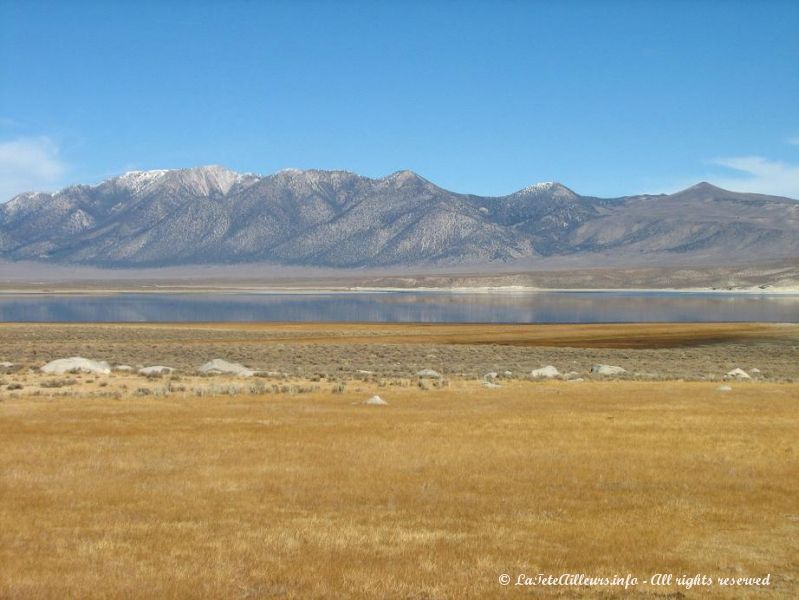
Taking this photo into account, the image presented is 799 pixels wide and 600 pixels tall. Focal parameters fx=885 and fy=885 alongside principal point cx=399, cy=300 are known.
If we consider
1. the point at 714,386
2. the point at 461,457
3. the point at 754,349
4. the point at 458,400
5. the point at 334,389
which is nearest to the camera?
the point at 461,457

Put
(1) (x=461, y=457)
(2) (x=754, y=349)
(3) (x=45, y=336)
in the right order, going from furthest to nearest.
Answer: (3) (x=45, y=336) → (2) (x=754, y=349) → (1) (x=461, y=457)

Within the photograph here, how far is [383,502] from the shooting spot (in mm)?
15117

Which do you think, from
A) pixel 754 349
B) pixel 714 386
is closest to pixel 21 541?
pixel 714 386

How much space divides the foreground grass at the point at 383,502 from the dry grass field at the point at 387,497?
5cm

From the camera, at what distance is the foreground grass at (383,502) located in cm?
1113

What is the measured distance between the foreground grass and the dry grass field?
49mm

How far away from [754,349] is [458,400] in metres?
42.8

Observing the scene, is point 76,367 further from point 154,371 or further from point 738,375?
point 738,375

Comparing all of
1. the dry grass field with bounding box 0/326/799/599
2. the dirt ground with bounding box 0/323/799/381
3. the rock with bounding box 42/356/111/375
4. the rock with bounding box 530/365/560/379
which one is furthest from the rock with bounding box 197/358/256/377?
the rock with bounding box 530/365/560/379

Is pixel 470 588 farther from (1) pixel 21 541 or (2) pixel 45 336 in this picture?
(2) pixel 45 336

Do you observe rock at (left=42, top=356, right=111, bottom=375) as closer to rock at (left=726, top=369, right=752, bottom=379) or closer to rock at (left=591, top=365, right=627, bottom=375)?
rock at (left=591, top=365, right=627, bottom=375)

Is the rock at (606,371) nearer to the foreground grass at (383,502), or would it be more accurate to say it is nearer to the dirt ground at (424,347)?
the dirt ground at (424,347)

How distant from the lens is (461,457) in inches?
753

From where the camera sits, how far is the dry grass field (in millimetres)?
11141
